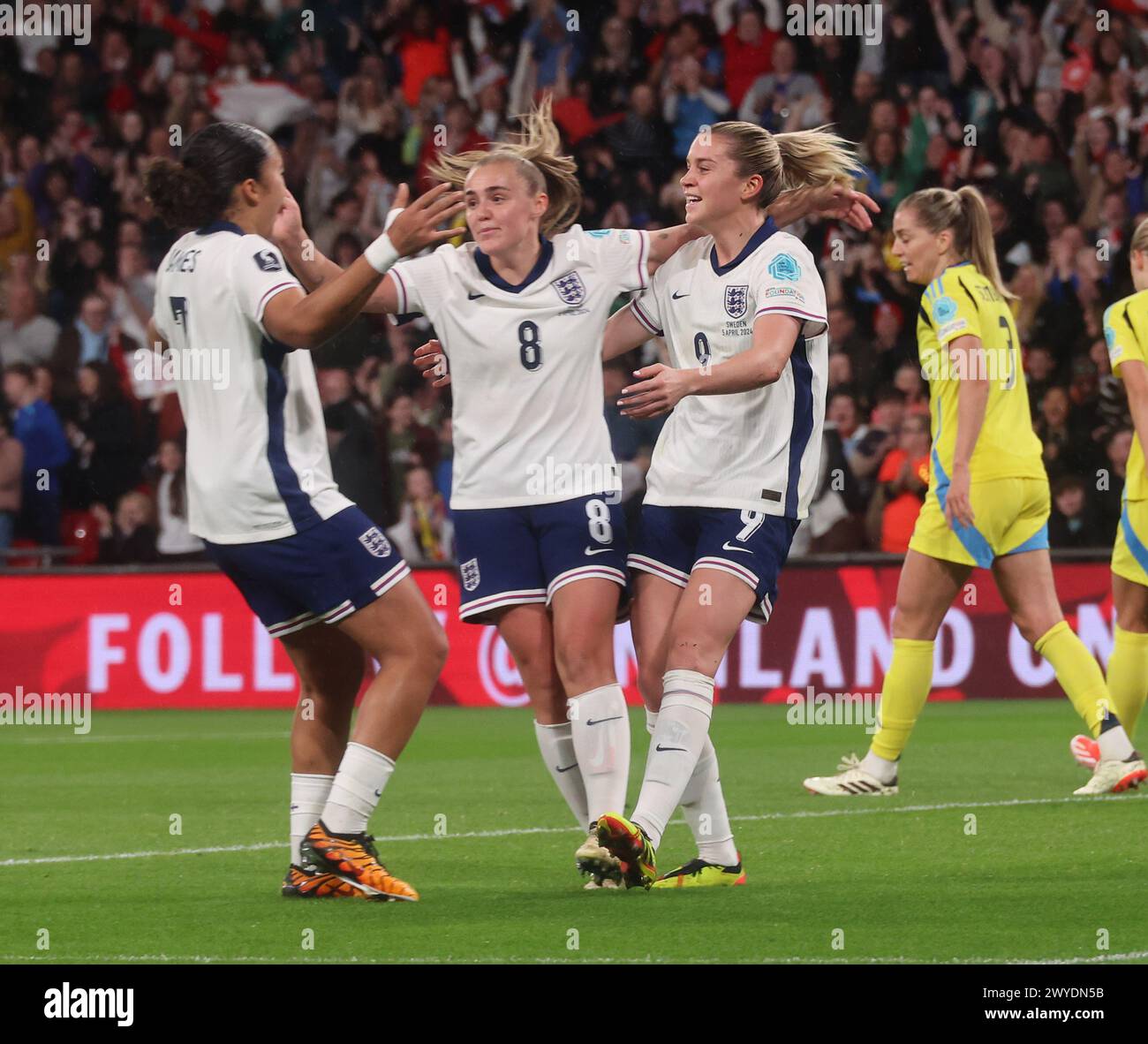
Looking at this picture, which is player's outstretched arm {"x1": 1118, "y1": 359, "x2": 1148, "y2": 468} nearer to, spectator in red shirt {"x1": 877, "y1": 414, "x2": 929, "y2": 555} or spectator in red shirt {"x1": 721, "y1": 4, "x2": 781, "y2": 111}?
spectator in red shirt {"x1": 877, "y1": 414, "x2": 929, "y2": 555}

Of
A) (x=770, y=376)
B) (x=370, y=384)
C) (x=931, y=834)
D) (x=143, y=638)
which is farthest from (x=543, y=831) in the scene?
(x=370, y=384)

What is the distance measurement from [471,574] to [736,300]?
112 centimetres

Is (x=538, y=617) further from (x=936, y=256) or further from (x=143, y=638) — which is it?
(x=143, y=638)

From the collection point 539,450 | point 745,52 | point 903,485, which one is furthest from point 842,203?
point 745,52

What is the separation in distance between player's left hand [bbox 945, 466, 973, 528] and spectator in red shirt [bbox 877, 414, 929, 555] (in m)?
5.65

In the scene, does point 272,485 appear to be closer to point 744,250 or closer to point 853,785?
point 744,250

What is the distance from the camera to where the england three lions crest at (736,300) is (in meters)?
5.86

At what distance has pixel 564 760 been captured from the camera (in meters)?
6.00

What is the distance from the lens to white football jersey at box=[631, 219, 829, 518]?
19.2 ft

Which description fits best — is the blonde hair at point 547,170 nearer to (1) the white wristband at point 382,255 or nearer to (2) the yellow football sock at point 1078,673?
(1) the white wristband at point 382,255

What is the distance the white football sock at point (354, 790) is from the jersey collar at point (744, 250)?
1749 mm

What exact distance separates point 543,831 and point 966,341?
8.48 feet

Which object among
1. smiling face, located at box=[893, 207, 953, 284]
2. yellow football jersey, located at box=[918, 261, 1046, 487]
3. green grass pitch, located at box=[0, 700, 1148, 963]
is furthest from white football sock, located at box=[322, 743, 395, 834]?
smiling face, located at box=[893, 207, 953, 284]

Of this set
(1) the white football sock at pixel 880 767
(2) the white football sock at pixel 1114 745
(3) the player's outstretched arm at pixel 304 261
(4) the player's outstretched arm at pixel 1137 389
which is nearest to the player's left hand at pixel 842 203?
(3) the player's outstretched arm at pixel 304 261
